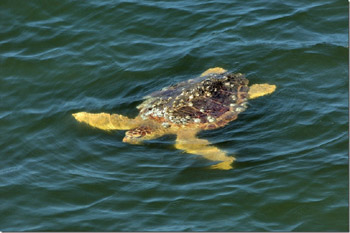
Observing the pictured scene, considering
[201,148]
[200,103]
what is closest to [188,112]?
[200,103]

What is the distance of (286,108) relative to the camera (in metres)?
9.77

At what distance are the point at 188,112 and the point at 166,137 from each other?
62 centimetres

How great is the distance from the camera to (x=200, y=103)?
9766 millimetres

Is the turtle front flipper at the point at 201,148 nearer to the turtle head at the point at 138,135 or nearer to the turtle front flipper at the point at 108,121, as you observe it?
the turtle head at the point at 138,135

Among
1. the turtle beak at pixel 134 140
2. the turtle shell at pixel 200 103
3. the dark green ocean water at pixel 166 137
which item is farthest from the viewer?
the turtle shell at pixel 200 103

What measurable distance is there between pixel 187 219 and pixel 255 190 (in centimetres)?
118

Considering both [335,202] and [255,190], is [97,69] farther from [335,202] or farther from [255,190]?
[335,202]

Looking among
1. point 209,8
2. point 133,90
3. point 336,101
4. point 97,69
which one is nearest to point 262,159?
point 336,101

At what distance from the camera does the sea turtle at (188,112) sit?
949 cm

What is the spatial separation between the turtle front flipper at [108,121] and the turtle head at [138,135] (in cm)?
31

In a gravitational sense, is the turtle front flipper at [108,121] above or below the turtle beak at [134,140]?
above

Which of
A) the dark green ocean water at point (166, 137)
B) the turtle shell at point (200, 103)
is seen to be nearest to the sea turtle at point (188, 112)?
the turtle shell at point (200, 103)

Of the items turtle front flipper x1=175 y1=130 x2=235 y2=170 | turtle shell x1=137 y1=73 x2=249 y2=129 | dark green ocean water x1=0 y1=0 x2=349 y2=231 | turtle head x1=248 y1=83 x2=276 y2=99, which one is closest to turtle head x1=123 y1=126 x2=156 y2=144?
dark green ocean water x1=0 y1=0 x2=349 y2=231

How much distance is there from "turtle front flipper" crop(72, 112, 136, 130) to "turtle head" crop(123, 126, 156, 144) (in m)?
0.31
